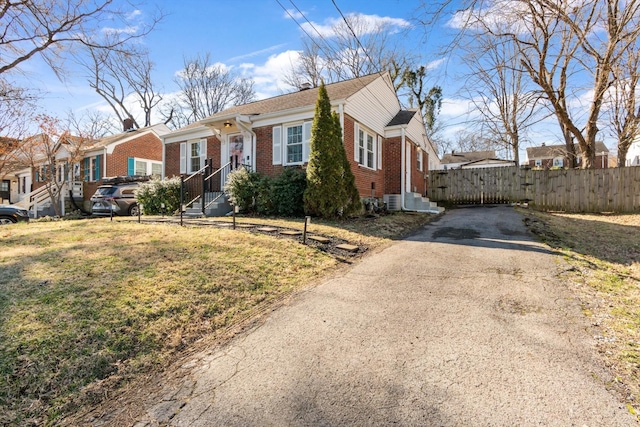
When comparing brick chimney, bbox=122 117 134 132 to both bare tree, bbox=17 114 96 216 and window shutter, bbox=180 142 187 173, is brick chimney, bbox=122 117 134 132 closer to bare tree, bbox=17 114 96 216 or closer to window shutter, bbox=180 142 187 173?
bare tree, bbox=17 114 96 216

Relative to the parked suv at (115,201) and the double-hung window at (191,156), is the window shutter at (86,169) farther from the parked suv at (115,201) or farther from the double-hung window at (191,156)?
the double-hung window at (191,156)

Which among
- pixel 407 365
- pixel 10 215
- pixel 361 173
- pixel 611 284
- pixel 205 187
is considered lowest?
pixel 407 365

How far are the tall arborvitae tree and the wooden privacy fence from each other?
10.4m

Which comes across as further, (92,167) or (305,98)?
(92,167)

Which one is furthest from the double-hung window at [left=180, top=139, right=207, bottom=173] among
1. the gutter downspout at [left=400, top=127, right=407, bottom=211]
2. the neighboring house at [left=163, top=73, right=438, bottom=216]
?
→ the gutter downspout at [left=400, top=127, right=407, bottom=211]

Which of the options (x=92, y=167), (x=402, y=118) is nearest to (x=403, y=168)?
(x=402, y=118)

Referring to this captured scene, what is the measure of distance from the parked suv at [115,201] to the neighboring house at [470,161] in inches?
1178

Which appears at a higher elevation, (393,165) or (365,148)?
(365,148)

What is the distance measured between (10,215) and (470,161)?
42114mm

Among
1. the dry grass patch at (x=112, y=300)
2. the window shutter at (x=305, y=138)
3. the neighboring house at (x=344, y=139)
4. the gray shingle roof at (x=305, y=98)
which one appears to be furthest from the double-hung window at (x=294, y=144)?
the dry grass patch at (x=112, y=300)

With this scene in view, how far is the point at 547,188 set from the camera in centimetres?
1464

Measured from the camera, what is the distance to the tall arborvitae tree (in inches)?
357

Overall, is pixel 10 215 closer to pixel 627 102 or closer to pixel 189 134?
pixel 189 134

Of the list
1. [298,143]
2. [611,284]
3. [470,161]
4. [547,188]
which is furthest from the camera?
[470,161]
